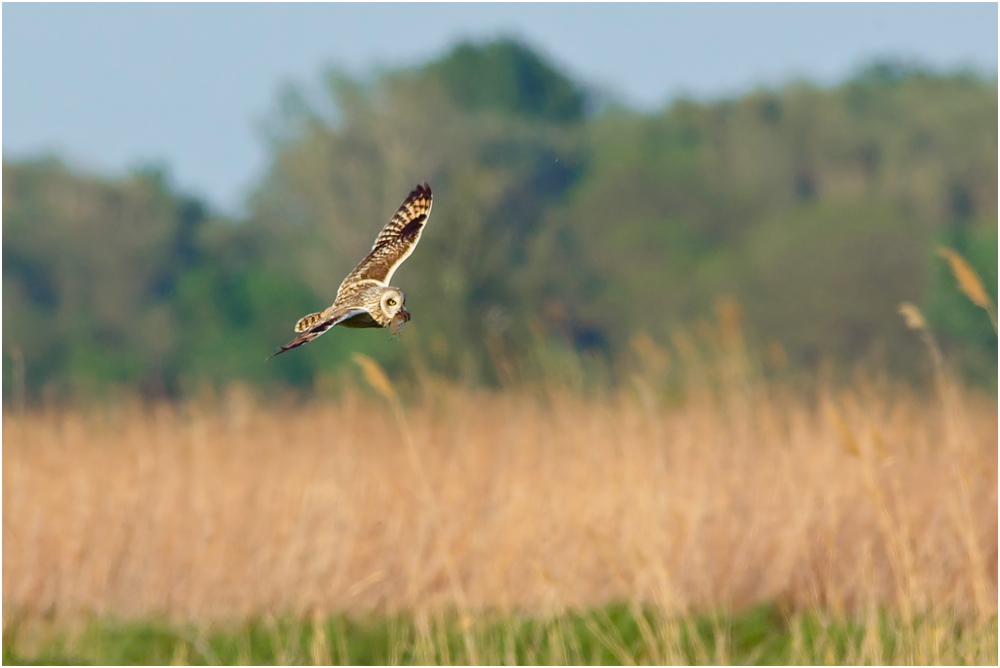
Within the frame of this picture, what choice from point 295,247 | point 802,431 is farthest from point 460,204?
point 295,247

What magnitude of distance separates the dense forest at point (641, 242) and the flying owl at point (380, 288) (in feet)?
44.3

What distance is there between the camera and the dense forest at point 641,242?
19.9m

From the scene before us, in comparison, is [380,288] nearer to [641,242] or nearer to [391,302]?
[391,302]

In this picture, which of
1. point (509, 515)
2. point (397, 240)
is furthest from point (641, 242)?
point (397, 240)

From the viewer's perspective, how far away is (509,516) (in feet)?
20.4

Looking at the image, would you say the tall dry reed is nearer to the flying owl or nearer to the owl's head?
the flying owl

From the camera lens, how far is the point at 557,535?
5.91 meters

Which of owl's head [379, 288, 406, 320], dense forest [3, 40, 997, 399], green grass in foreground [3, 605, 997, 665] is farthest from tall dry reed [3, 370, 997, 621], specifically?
dense forest [3, 40, 997, 399]

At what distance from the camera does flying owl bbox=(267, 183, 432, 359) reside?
1.23 meters

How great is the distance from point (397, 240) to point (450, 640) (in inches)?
192

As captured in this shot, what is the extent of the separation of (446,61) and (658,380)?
20892mm

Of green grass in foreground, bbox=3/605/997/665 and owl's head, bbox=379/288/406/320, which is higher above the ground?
owl's head, bbox=379/288/406/320

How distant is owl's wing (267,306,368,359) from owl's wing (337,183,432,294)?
0.31 ft

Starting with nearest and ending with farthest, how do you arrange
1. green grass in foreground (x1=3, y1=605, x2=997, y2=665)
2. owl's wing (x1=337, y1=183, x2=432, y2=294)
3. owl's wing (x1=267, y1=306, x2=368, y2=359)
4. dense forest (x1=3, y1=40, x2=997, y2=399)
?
owl's wing (x1=267, y1=306, x2=368, y2=359), owl's wing (x1=337, y1=183, x2=432, y2=294), green grass in foreground (x1=3, y1=605, x2=997, y2=665), dense forest (x1=3, y1=40, x2=997, y2=399)
